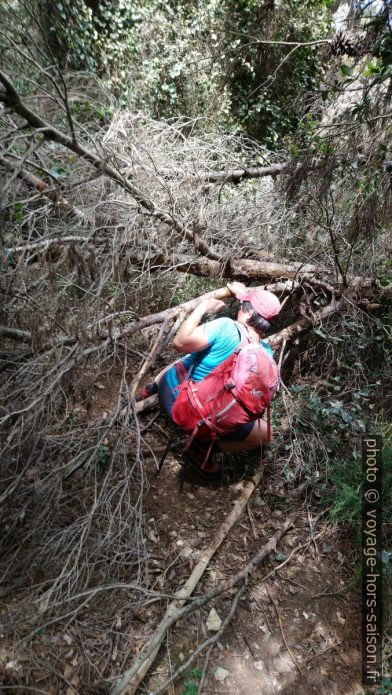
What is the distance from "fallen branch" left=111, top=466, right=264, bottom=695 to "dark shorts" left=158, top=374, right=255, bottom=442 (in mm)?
454

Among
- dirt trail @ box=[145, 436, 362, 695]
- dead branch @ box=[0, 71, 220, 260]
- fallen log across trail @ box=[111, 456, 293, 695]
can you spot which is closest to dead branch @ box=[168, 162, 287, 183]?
dead branch @ box=[0, 71, 220, 260]

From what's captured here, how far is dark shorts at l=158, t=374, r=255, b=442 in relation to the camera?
3.10 metres

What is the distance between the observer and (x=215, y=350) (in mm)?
2988

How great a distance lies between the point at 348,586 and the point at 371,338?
235 cm

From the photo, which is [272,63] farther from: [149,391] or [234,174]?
[149,391]

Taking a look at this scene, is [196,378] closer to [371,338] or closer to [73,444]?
[73,444]

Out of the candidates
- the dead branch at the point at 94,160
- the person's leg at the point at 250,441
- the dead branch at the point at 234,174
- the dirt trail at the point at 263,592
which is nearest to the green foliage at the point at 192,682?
the dirt trail at the point at 263,592

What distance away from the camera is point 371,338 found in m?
4.16

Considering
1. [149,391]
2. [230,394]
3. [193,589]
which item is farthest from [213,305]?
[193,589]

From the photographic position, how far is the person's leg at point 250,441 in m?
3.20

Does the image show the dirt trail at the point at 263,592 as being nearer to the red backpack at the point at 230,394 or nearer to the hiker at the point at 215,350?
the hiker at the point at 215,350

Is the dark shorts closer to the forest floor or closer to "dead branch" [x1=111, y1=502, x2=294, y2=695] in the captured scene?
the forest floor

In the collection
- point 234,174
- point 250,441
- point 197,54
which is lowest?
point 250,441

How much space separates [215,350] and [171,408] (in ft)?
1.95
